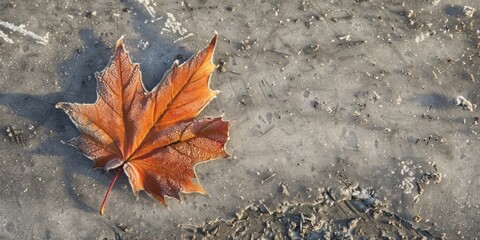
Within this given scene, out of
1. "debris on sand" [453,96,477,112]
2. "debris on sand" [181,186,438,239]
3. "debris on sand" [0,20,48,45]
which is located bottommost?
"debris on sand" [181,186,438,239]

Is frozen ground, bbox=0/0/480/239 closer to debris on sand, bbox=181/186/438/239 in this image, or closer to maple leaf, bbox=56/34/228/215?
debris on sand, bbox=181/186/438/239

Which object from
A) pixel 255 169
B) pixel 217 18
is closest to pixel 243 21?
pixel 217 18

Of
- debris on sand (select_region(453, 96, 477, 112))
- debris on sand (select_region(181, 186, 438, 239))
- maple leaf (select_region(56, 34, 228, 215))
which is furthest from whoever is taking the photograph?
debris on sand (select_region(453, 96, 477, 112))

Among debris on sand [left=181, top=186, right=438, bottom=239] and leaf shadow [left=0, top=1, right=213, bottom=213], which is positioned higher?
leaf shadow [left=0, top=1, right=213, bottom=213]

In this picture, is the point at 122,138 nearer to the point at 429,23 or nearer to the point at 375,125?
the point at 375,125

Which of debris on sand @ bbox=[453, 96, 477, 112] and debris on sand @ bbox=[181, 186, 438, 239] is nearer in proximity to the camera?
debris on sand @ bbox=[181, 186, 438, 239]

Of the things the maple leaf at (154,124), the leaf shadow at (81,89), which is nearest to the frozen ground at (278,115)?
the leaf shadow at (81,89)

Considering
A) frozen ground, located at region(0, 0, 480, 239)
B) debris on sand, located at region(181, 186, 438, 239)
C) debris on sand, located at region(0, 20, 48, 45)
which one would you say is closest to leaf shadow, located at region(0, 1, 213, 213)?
frozen ground, located at region(0, 0, 480, 239)

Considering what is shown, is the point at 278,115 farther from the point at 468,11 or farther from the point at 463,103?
the point at 468,11
